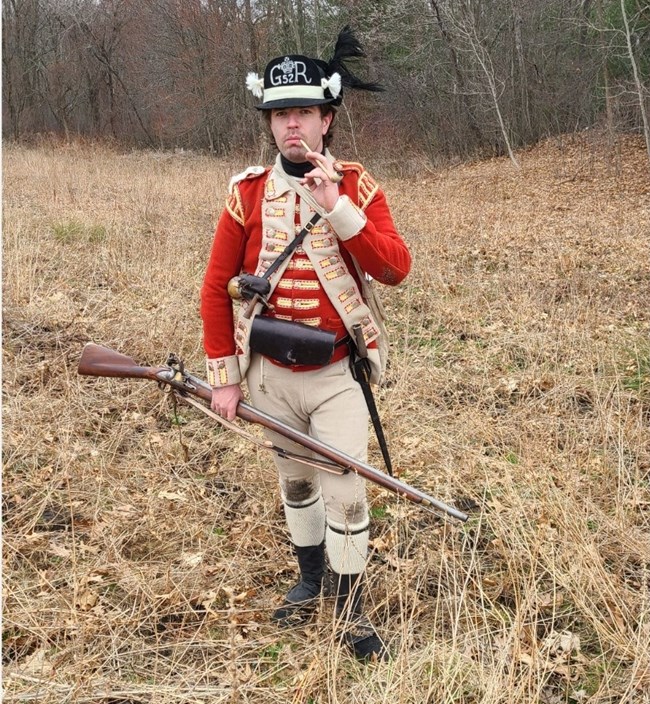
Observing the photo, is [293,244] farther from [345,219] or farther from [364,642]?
[364,642]

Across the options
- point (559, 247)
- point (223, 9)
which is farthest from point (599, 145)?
point (223, 9)

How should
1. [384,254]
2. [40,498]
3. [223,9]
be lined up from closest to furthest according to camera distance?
[384,254], [40,498], [223,9]

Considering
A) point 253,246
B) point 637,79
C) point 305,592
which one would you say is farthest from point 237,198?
point 637,79

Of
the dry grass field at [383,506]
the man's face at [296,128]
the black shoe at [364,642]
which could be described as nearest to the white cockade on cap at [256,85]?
the man's face at [296,128]

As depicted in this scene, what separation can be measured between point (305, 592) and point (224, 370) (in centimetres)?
106

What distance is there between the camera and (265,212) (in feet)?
8.04

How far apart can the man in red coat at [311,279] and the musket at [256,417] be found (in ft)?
0.16

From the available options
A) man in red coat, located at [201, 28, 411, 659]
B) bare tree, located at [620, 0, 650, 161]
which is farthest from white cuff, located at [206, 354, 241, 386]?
bare tree, located at [620, 0, 650, 161]

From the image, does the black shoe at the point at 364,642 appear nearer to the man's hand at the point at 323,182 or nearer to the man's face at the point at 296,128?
the man's hand at the point at 323,182

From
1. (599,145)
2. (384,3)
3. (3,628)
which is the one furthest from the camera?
(384,3)

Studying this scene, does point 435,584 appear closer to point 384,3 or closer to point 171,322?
point 171,322

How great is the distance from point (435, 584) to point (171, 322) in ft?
12.0

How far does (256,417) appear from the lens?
2607 millimetres

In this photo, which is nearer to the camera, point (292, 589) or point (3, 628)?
point (3, 628)
